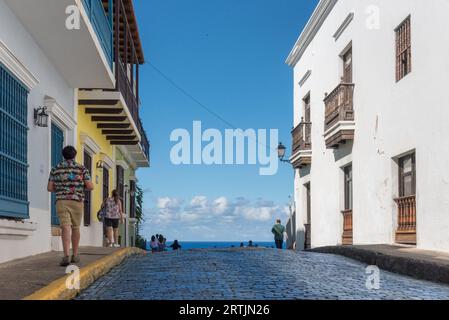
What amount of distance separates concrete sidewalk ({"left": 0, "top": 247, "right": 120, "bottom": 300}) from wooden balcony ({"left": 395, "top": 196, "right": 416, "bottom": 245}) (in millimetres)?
6231

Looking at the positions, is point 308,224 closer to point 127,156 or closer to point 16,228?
point 127,156

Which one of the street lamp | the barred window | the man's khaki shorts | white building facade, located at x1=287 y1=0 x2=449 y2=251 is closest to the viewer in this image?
the man's khaki shorts

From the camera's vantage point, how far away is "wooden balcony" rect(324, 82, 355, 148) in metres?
17.2

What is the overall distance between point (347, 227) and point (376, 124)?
365 centimetres

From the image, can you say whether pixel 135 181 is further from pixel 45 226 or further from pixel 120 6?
pixel 45 226

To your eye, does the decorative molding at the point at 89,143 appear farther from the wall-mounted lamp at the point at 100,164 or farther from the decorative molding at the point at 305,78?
the decorative molding at the point at 305,78

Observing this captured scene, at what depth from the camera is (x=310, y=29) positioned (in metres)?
21.9

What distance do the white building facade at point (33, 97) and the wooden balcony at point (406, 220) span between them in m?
6.11

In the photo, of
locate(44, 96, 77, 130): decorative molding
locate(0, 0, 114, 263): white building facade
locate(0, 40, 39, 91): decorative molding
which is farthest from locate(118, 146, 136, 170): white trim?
locate(0, 40, 39, 91): decorative molding

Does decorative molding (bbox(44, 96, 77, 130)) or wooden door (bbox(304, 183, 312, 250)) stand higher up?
decorative molding (bbox(44, 96, 77, 130))

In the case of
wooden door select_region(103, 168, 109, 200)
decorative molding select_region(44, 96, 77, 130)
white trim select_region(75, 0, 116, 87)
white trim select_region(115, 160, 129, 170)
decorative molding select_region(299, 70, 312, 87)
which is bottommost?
wooden door select_region(103, 168, 109, 200)

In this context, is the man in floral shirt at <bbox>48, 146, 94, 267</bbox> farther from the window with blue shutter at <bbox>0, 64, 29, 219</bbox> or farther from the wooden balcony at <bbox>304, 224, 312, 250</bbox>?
the wooden balcony at <bbox>304, 224, 312, 250</bbox>

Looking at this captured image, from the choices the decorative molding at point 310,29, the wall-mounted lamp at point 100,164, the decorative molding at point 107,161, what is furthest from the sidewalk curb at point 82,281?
the decorative molding at point 310,29
